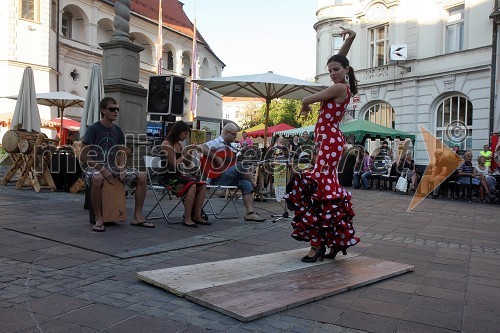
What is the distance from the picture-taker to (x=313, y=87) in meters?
10.9

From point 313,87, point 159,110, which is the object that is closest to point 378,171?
point 313,87

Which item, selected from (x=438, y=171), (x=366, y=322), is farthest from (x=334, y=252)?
(x=438, y=171)

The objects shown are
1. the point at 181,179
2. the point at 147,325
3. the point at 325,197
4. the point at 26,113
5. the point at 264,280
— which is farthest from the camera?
the point at 26,113

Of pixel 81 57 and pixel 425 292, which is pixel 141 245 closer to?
pixel 425 292

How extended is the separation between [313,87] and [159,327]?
877 centimetres

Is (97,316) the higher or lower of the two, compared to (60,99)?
lower

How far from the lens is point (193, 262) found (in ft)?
14.8

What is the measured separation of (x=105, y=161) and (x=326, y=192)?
9.97 feet

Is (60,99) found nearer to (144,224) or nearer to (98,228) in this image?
(144,224)

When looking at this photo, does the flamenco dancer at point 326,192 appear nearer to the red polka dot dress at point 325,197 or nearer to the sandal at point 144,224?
the red polka dot dress at point 325,197

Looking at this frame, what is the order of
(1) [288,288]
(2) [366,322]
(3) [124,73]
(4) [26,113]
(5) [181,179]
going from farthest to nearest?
(4) [26,113] → (3) [124,73] → (5) [181,179] → (1) [288,288] → (2) [366,322]

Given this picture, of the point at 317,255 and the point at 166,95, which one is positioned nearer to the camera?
the point at 317,255

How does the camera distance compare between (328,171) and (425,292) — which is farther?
(328,171)

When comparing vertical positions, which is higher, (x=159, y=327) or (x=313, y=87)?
(x=313, y=87)
